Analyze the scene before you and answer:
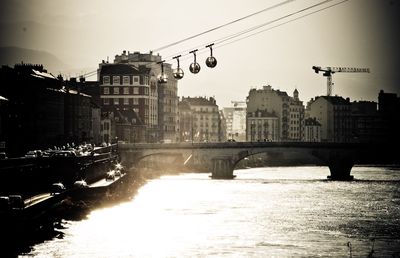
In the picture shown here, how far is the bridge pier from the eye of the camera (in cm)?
13425

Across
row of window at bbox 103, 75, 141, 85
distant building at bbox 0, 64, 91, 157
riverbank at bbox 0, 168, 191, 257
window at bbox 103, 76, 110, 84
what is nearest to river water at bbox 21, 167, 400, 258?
riverbank at bbox 0, 168, 191, 257

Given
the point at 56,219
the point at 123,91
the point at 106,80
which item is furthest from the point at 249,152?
the point at 56,219

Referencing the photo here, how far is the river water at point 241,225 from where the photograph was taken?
5397 centimetres

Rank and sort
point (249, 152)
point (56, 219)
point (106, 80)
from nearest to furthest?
1. point (56, 219)
2. point (249, 152)
3. point (106, 80)

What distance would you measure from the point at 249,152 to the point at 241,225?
7059 centimetres

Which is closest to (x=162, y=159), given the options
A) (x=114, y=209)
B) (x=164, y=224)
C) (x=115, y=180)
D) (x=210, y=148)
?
(x=210, y=148)

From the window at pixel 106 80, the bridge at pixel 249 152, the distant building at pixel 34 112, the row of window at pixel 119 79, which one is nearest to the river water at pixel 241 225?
the distant building at pixel 34 112

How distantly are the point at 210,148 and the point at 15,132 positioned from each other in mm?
55179

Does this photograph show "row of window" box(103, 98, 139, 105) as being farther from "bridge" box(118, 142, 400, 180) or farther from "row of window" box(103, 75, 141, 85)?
"bridge" box(118, 142, 400, 180)

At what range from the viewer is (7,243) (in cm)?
4822

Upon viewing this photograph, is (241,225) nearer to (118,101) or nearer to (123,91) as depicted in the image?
(118,101)

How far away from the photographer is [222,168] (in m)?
135

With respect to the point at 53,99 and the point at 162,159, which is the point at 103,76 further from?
the point at 53,99

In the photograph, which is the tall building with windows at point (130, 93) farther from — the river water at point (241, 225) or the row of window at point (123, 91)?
the river water at point (241, 225)
